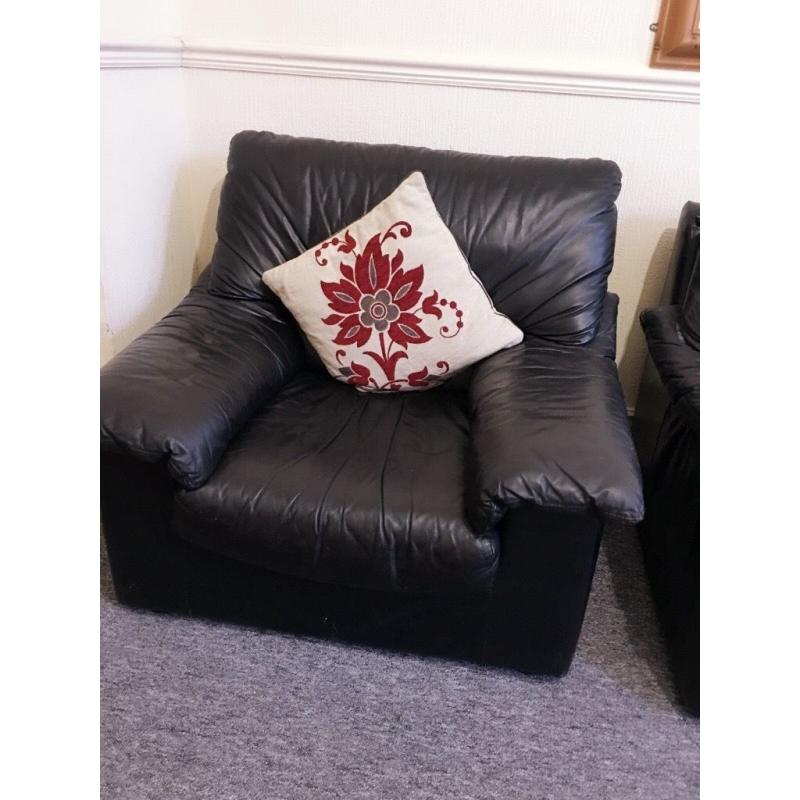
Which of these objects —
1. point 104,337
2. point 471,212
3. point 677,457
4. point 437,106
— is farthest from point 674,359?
point 104,337

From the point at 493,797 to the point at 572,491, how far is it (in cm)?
56

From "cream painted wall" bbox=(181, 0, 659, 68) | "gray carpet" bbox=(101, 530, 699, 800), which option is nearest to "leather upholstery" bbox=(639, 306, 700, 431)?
"gray carpet" bbox=(101, 530, 699, 800)

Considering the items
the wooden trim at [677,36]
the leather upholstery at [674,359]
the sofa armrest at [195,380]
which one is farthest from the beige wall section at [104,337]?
the wooden trim at [677,36]

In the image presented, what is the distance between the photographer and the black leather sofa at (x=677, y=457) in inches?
→ 55.9

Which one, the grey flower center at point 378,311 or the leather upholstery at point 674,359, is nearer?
the leather upholstery at point 674,359

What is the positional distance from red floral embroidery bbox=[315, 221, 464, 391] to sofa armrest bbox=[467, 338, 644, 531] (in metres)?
0.19

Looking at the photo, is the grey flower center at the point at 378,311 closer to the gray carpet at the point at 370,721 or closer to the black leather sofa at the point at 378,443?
the black leather sofa at the point at 378,443

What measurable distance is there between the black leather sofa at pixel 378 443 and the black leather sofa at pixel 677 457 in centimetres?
13

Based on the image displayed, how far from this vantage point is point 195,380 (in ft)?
4.84

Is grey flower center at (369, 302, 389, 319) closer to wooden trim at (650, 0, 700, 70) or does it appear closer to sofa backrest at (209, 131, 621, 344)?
sofa backrest at (209, 131, 621, 344)

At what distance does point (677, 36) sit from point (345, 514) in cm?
142
